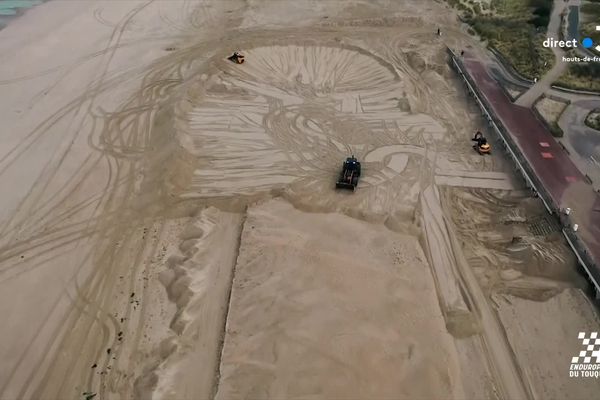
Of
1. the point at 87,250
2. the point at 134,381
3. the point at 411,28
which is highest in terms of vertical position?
the point at 411,28

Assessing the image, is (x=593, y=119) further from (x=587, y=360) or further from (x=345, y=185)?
(x=587, y=360)

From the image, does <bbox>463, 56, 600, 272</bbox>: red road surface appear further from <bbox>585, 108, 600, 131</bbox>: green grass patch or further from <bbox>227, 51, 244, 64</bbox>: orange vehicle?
<bbox>227, 51, 244, 64</bbox>: orange vehicle

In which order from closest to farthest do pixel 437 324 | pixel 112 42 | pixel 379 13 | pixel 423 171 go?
1. pixel 437 324
2. pixel 423 171
3. pixel 112 42
4. pixel 379 13

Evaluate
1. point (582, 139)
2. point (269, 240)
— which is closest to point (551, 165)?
point (582, 139)

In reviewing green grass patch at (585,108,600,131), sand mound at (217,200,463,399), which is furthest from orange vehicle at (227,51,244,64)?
green grass patch at (585,108,600,131)

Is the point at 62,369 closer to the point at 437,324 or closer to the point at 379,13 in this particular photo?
the point at 437,324

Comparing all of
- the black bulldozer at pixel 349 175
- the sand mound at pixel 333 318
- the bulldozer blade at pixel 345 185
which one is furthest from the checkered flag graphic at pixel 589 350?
the black bulldozer at pixel 349 175

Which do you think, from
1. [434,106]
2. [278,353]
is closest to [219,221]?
[278,353]
